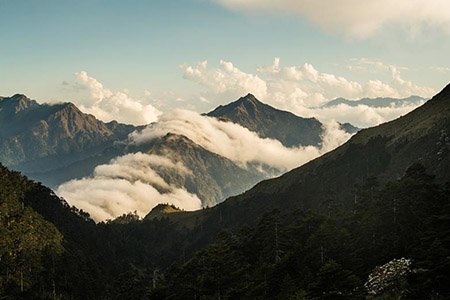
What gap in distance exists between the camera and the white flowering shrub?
1826 inches

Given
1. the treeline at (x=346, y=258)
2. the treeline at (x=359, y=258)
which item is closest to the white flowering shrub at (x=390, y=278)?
the treeline at (x=359, y=258)

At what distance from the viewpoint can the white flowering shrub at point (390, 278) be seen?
152 feet

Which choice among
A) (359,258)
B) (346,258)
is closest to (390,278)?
(359,258)

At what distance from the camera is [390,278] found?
47.4 m

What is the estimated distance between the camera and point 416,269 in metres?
43.6

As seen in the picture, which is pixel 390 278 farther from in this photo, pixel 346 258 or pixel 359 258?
pixel 346 258

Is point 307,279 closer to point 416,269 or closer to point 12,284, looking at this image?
point 416,269

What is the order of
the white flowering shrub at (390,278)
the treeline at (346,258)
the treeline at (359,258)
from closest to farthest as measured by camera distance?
the treeline at (346,258)
the treeline at (359,258)
the white flowering shrub at (390,278)

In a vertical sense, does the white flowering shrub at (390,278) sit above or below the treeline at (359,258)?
below

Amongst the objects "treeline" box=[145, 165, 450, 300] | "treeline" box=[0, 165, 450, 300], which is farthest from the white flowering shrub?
"treeline" box=[0, 165, 450, 300]

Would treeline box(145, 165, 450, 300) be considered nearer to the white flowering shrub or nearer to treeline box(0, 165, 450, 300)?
the white flowering shrub

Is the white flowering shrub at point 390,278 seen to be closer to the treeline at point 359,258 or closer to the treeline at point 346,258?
the treeline at point 359,258

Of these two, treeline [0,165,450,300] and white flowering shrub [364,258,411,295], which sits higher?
treeline [0,165,450,300]

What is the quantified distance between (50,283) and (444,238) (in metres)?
156
